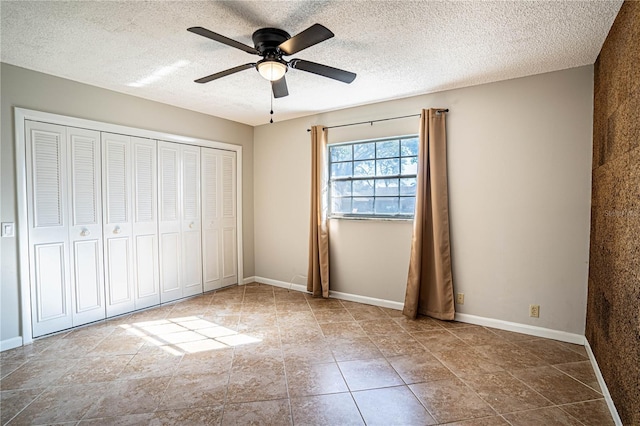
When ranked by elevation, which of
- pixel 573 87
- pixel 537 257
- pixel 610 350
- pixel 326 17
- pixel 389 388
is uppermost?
pixel 326 17

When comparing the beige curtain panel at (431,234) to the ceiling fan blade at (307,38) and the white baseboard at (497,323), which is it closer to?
the white baseboard at (497,323)

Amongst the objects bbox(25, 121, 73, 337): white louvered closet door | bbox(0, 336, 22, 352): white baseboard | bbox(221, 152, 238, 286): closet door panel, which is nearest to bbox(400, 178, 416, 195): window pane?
bbox(221, 152, 238, 286): closet door panel

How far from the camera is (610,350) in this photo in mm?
2025

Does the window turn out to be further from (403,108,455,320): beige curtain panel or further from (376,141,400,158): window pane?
(403,108,455,320): beige curtain panel

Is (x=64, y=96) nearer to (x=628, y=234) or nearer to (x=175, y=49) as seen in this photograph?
(x=175, y=49)

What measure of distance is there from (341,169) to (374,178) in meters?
0.51

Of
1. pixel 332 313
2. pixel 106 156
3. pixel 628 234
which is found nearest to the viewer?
pixel 628 234

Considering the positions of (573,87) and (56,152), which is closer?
(573,87)

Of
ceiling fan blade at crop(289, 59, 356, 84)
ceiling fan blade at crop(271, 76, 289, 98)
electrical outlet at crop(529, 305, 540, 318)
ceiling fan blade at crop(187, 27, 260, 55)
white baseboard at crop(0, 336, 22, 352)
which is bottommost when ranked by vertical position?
white baseboard at crop(0, 336, 22, 352)

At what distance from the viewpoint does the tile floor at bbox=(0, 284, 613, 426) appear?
194cm

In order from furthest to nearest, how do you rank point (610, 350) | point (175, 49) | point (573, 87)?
point (573, 87), point (175, 49), point (610, 350)

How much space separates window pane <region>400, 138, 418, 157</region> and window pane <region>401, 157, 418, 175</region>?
0.19ft

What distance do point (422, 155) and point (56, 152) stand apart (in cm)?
369

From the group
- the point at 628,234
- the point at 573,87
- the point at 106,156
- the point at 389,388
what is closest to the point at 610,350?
the point at 628,234
